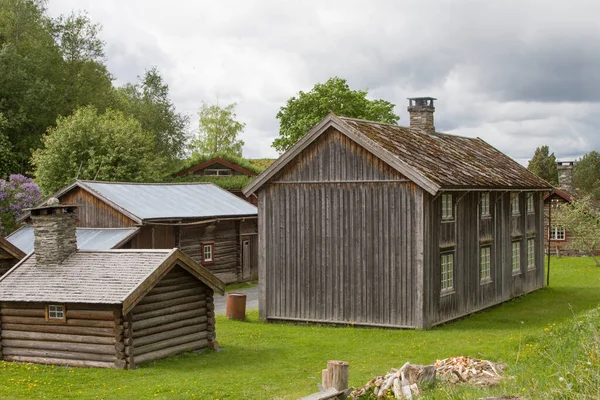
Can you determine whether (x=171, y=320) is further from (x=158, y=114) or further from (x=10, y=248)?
(x=158, y=114)

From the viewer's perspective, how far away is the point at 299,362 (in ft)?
68.7

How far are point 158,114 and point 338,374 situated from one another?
206 ft

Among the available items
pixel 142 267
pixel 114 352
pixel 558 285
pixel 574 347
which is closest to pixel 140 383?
pixel 114 352

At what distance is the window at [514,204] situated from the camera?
34.1 m

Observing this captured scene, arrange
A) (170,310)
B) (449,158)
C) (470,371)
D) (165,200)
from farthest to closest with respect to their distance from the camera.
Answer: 1. (165,200)
2. (449,158)
3. (170,310)
4. (470,371)

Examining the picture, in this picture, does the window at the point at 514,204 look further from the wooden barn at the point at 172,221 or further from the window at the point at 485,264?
the wooden barn at the point at 172,221

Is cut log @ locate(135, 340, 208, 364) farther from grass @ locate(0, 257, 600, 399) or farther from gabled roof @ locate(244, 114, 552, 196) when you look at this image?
gabled roof @ locate(244, 114, 552, 196)

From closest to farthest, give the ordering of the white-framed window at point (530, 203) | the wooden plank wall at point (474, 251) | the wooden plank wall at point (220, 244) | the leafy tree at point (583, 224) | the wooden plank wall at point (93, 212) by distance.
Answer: the wooden plank wall at point (474, 251) → the wooden plank wall at point (93, 212) → the white-framed window at point (530, 203) → the wooden plank wall at point (220, 244) → the leafy tree at point (583, 224)

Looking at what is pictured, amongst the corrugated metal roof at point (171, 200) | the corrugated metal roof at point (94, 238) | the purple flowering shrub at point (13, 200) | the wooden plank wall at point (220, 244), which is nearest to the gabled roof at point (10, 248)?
the corrugated metal roof at point (94, 238)

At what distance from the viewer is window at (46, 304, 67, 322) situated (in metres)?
21.3

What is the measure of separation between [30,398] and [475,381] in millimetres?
9359

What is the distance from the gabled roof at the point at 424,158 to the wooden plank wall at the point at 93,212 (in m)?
8.32

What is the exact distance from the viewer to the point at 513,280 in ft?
112

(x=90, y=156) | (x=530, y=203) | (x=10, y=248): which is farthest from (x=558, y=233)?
(x=10, y=248)
